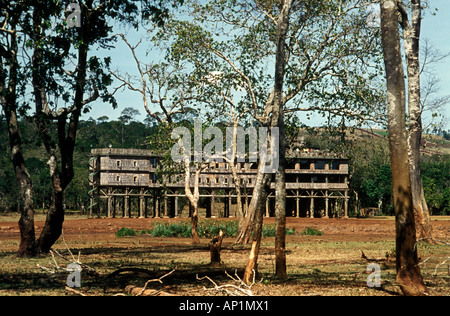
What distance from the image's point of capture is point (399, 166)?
33.1 ft

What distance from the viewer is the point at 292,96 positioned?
20.7 metres

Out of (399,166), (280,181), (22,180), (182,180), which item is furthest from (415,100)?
(182,180)

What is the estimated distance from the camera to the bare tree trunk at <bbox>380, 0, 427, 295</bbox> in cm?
986

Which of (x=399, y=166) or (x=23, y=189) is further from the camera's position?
(x=23, y=189)

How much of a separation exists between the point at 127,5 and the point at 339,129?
8.63 metres

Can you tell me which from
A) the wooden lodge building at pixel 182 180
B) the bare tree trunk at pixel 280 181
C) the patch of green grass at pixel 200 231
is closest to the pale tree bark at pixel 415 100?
the bare tree trunk at pixel 280 181

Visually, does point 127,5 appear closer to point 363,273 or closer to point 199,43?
point 199,43

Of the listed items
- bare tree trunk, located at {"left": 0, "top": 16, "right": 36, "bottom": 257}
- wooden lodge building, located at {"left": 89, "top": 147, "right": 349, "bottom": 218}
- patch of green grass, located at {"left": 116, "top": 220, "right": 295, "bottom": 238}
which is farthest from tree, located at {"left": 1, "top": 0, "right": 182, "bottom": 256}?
wooden lodge building, located at {"left": 89, "top": 147, "right": 349, "bottom": 218}

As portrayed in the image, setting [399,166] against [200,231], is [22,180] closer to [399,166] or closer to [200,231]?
[399,166]

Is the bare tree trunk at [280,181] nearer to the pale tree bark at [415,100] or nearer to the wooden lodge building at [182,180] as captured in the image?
the pale tree bark at [415,100]

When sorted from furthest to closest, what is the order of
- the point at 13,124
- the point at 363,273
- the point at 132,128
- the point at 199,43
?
the point at 132,128 < the point at 199,43 < the point at 13,124 < the point at 363,273

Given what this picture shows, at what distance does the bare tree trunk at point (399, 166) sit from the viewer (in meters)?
9.86

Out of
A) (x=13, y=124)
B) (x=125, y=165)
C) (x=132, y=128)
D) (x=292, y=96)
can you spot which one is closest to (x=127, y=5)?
(x=13, y=124)

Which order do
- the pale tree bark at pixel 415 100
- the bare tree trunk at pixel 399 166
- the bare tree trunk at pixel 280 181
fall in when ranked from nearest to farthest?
the bare tree trunk at pixel 399 166, the bare tree trunk at pixel 280 181, the pale tree bark at pixel 415 100
